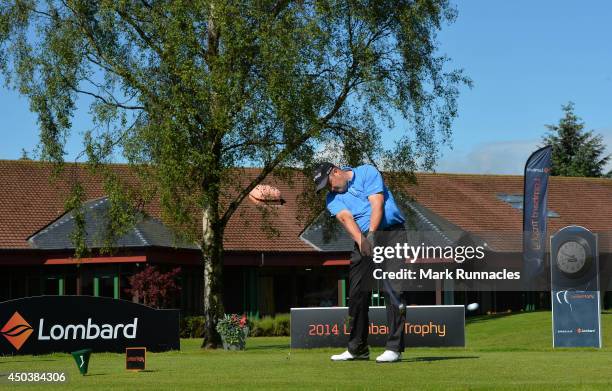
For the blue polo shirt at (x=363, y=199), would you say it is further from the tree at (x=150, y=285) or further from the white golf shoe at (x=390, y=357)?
the tree at (x=150, y=285)

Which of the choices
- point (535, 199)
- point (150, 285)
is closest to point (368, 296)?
point (535, 199)

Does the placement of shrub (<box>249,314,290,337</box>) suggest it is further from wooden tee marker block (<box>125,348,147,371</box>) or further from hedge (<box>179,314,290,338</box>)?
wooden tee marker block (<box>125,348,147,371</box>)

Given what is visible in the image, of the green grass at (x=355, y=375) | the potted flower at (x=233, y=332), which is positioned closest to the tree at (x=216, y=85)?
the potted flower at (x=233, y=332)

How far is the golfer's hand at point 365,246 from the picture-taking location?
33.9 ft

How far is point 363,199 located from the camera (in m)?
10.5

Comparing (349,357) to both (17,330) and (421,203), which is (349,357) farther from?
(421,203)

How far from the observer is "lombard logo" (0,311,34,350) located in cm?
1927

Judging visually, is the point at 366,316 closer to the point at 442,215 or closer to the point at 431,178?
the point at 442,215

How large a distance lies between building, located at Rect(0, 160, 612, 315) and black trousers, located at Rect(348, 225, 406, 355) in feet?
89.0

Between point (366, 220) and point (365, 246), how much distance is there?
0.97ft

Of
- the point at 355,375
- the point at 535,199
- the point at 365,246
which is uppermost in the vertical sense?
the point at 535,199

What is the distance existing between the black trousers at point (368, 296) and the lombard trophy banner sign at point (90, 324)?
996 cm

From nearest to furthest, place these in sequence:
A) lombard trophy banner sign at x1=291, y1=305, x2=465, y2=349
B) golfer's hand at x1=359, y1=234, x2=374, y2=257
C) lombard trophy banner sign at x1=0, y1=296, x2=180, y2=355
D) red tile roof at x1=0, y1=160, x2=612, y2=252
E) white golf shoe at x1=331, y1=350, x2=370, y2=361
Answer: golfer's hand at x1=359, y1=234, x2=374, y2=257
white golf shoe at x1=331, y1=350, x2=370, y2=361
lombard trophy banner sign at x1=0, y1=296, x2=180, y2=355
lombard trophy banner sign at x1=291, y1=305, x2=465, y2=349
red tile roof at x1=0, y1=160, x2=612, y2=252

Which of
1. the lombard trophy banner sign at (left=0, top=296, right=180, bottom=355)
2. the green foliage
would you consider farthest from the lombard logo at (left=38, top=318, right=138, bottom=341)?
the green foliage
